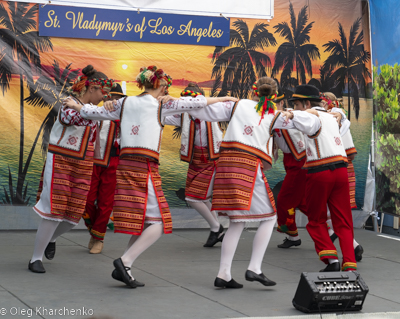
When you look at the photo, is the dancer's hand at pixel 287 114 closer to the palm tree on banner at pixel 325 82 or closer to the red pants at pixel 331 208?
the red pants at pixel 331 208

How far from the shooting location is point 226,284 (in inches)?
163

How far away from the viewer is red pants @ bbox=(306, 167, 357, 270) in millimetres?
4656

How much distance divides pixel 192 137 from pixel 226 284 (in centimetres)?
213

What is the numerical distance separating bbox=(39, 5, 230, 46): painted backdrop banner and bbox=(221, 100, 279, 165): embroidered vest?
2.94 meters

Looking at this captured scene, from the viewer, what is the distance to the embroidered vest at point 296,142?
574 cm

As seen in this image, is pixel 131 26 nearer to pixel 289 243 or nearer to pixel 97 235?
pixel 97 235

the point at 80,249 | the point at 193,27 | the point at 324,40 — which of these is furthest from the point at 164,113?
the point at 324,40

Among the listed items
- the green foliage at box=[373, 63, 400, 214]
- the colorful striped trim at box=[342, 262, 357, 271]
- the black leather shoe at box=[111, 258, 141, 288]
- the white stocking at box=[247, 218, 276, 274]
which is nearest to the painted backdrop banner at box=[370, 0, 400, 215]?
the green foliage at box=[373, 63, 400, 214]

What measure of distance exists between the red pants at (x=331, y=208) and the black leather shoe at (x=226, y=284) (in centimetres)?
92

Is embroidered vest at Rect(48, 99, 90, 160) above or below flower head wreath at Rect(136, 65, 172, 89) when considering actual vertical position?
below

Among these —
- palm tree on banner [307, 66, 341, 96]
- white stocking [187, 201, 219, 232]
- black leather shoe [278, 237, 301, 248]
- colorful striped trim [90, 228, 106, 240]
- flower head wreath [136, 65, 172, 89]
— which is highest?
palm tree on banner [307, 66, 341, 96]

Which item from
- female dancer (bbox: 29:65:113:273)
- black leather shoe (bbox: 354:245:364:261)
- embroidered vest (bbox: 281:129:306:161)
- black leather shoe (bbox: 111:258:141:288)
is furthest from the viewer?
embroidered vest (bbox: 281:129:306:161)

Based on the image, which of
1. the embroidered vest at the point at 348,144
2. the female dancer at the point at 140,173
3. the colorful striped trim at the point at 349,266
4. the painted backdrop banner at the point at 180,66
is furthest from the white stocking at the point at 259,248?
the painted backdrop banner at the point at 180,66

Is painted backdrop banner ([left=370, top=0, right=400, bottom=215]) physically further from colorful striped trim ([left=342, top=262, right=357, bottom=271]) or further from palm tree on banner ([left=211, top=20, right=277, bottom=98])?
colorful striped trim ([left=342, top=262, right=357, bottom=271])
